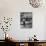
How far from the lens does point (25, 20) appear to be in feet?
13.7

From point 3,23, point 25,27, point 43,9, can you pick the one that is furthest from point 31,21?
point 3,23

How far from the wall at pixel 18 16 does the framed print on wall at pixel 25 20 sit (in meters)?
0.10

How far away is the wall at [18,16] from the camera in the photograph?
161 inches

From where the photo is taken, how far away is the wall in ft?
13.4

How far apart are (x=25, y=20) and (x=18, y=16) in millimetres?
278

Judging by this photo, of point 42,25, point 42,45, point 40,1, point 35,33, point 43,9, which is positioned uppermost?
point 40,1

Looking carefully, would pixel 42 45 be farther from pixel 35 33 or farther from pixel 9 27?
pixel 9 27

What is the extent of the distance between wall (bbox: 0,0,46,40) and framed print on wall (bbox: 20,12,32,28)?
0.10m

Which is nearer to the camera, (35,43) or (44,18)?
(35,43)

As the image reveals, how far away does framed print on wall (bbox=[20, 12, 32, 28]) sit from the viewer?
414 centimetres

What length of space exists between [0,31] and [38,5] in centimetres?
158

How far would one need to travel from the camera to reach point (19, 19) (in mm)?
4133

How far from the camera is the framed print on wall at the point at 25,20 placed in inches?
163

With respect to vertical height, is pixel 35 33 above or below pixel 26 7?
below
